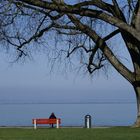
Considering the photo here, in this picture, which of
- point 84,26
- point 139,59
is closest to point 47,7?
point 84,26

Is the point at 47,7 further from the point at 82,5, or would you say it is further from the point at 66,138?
the point at 66,138

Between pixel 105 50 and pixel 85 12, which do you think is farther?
pixel 105 50

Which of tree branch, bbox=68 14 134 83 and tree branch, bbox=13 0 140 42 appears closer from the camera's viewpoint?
tree branch, bbox=13 0 140 42

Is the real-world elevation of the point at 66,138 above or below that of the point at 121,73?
below

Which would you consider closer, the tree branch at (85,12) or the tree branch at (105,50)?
the tree branch at (85,12)

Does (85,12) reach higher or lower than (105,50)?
higher

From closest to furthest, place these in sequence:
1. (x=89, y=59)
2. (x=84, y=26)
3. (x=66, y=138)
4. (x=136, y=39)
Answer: (x=66, y=138) → (x=136, y=39) → (x=84, y=26) → (x=89, y=59)

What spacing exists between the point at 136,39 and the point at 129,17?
2544mm

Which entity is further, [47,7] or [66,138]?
[47,7]

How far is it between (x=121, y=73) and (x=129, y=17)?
9.86 ft

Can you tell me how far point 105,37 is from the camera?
33.6m

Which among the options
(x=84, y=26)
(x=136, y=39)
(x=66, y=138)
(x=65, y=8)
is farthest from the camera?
(x=84, y=26)

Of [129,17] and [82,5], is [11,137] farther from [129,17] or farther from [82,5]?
[129,17]

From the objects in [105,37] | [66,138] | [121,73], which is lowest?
[66,138]
